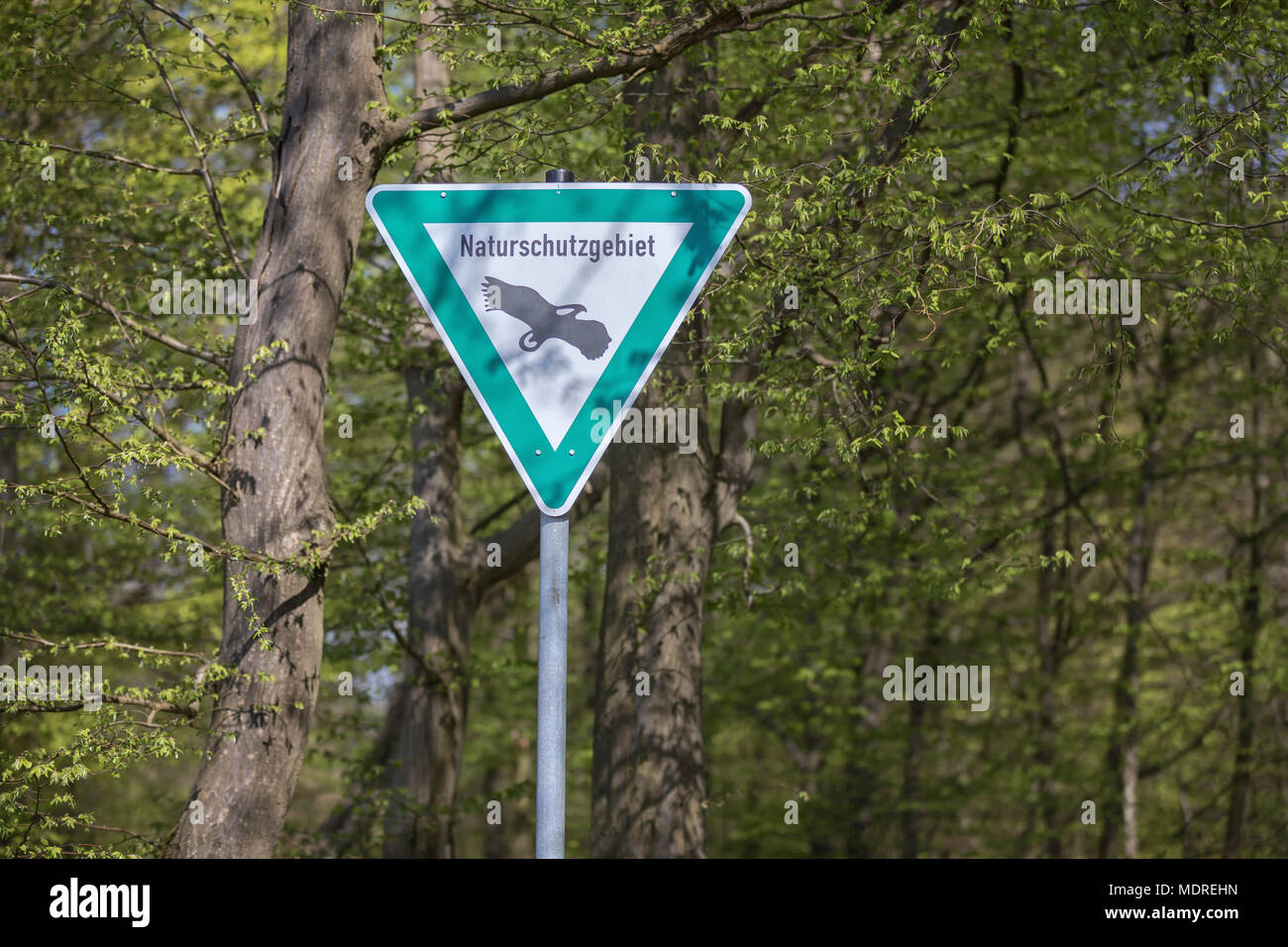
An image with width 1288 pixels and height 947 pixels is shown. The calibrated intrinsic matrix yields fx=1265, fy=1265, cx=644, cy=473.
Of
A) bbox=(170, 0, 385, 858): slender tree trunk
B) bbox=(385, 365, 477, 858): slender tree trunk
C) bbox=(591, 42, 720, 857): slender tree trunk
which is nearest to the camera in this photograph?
bbox=(170, 0, 385, 858): slender tree trunk

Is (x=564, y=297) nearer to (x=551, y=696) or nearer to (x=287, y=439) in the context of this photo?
(x=551, y=696)

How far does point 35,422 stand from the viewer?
5000mm

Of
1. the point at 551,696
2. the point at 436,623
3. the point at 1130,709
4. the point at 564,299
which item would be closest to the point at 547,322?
the point at 564,299

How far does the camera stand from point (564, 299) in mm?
2502

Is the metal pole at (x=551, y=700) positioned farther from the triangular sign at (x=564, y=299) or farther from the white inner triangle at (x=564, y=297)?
the white inner triangle at (x=564, y=297)

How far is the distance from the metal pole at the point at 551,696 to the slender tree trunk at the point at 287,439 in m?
2.92

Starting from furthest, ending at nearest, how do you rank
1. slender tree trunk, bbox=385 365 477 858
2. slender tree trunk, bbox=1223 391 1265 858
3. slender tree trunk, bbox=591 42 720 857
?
slender tree trunk, bbox=1223 391 1265 858 < slender tree trunk, bbox=385 365 477 858 < slender tree trunk, bbox=591 42 720 857

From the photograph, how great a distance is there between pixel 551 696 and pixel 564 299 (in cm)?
77

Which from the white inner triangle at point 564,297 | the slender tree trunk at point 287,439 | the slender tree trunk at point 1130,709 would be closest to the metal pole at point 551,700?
the white inner triangle at point 564,297

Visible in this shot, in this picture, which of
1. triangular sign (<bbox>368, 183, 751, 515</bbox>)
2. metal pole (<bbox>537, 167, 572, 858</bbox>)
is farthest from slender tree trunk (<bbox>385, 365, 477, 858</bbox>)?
metal pole (<bbox>537, 167, 572, 858</bbox>)

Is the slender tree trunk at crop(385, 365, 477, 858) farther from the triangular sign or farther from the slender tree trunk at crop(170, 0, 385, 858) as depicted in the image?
the triangular sign

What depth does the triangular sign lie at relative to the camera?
2.51 meters

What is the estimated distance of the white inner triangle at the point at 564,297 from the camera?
251cm

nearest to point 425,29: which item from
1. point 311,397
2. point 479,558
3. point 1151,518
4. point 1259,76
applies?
point 311,397
